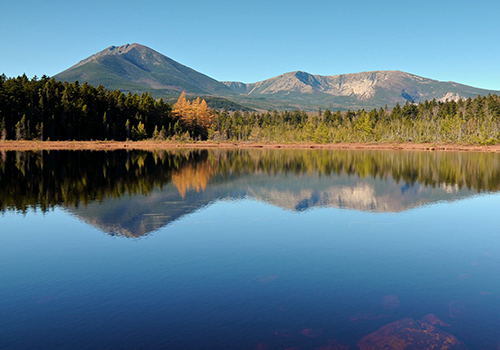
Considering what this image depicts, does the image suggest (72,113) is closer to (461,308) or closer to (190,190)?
(190,190)

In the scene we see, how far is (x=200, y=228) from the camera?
68.5 ft

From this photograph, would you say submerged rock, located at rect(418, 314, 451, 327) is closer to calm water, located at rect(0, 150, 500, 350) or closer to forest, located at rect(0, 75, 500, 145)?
calm water, located at rect(0, 150, 500, 350)

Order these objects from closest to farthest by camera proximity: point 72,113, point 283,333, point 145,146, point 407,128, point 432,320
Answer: point 283,333 < point 432,320 < point 72,113 < point 145,146 < point 407,128

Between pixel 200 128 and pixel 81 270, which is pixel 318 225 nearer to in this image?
pixel 81 270

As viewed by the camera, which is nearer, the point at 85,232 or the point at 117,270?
the point at 117,270

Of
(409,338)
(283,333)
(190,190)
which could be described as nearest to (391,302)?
(409,338)

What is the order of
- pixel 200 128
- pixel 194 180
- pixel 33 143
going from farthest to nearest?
pixel 200 128 → pixel 33 143 → pixel 194 180

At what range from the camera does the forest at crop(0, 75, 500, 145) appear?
10381 centimetres

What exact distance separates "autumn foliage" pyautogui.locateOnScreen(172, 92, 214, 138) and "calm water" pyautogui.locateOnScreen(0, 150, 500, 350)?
405ft

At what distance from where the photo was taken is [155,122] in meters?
140

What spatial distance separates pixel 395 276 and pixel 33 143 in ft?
337

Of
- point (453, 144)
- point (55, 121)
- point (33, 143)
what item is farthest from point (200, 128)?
point (453, 144)

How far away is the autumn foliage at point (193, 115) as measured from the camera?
151 metres

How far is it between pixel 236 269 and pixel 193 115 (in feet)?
471
